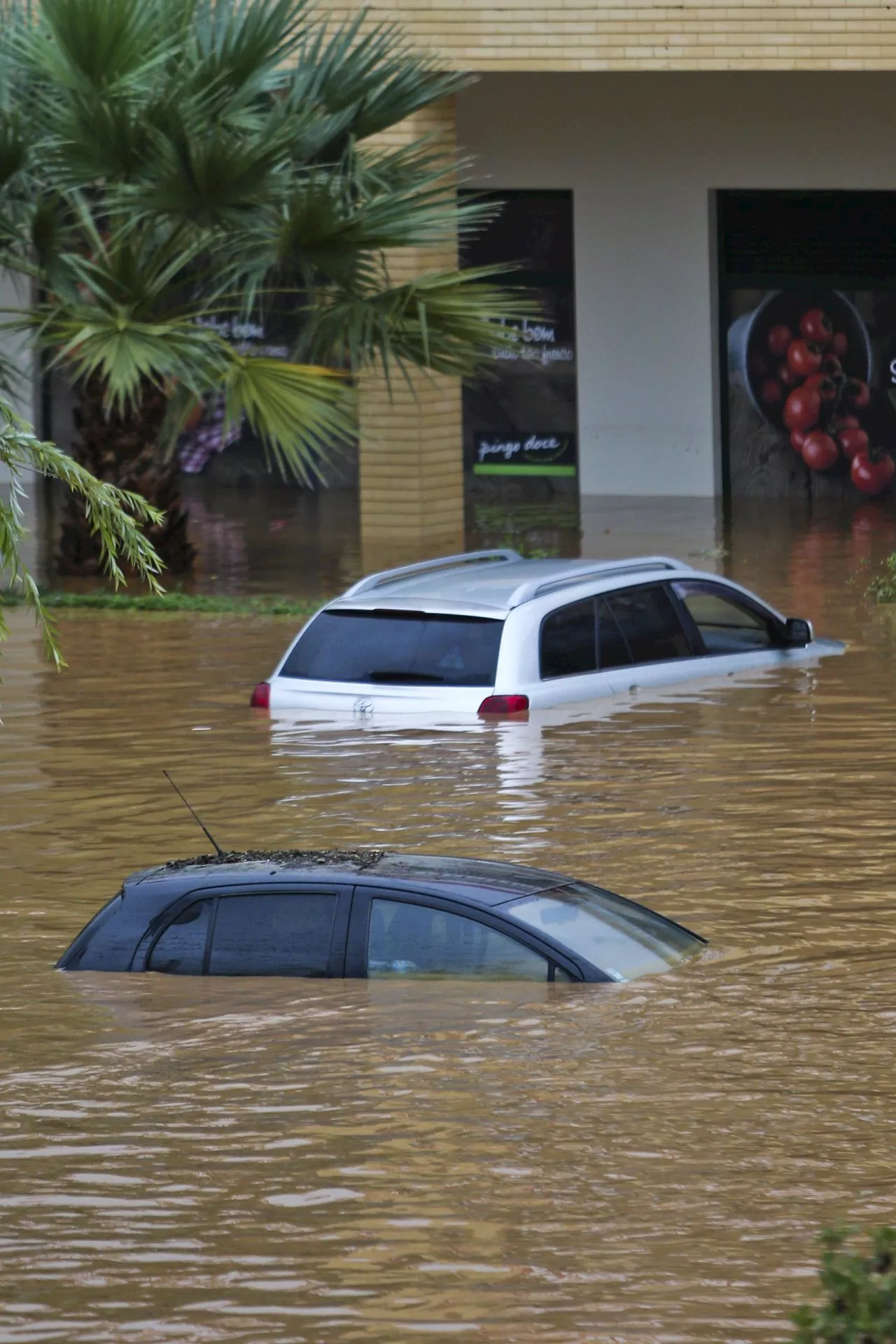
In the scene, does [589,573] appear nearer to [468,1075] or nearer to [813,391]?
[468,1075]

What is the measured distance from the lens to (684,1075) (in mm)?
8195

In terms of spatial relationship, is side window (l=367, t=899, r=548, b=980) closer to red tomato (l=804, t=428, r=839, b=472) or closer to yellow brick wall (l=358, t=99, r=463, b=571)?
yellow brick wall (l=358, t=99, r=463, b=571)

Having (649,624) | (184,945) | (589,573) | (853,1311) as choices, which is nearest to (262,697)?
(589,573)

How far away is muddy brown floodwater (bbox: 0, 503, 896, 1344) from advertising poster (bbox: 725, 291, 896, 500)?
13.1 meters

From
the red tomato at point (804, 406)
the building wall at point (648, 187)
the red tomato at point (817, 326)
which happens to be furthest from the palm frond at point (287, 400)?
the red tomato at point (817, 326)

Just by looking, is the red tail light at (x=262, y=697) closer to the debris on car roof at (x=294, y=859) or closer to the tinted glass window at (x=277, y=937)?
the debris on car roof at (x=294, y=859)

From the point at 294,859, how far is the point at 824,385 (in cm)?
1874

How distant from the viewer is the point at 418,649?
45.0 feet

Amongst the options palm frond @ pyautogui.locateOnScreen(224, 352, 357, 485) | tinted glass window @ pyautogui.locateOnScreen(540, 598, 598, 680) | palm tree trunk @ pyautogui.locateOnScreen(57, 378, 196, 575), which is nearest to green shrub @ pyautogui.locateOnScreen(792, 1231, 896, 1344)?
tinted glass window @ pyautogui.locateOnScreen(540, 598, 598, 680)

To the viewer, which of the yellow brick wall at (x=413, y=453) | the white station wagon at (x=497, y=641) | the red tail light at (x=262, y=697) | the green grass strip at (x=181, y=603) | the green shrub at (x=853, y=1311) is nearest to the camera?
the green shrub at (x=853, y=1311)

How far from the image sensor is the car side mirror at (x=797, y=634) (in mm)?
15234

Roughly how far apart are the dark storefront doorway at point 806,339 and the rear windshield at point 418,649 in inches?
542

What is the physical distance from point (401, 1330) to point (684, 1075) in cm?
218

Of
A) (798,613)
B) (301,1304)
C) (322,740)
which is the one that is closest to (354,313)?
(798,613)
